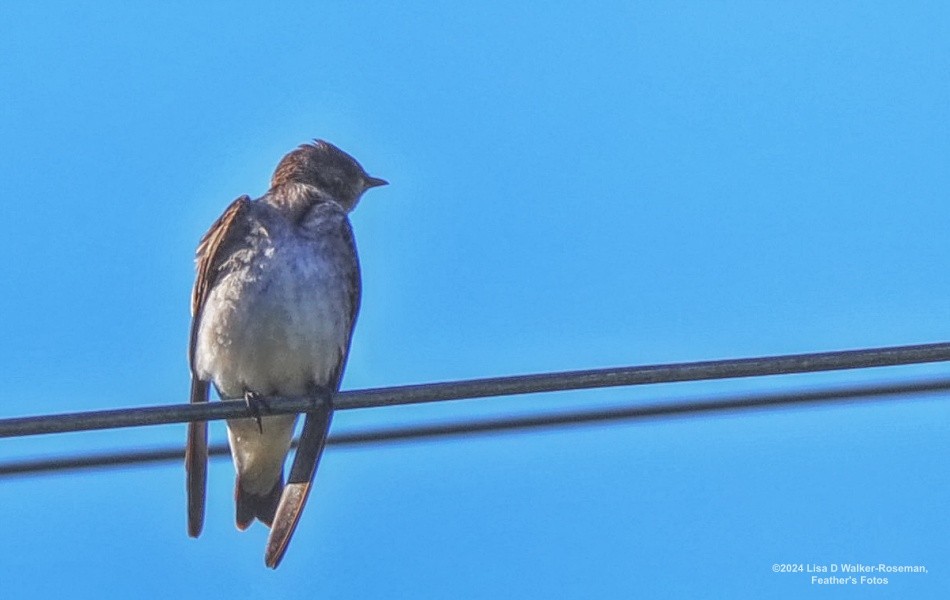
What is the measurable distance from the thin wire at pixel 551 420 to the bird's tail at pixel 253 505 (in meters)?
2.42

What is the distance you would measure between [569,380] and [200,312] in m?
3.52

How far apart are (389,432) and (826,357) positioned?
5.05 feet

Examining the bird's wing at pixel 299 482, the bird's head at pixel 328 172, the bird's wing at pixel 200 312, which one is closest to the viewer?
the bird's wing at pixel 200 312

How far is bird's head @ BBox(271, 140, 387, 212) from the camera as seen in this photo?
9234 millimetres

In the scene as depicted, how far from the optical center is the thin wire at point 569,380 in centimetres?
475

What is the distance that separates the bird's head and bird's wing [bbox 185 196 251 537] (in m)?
1.05

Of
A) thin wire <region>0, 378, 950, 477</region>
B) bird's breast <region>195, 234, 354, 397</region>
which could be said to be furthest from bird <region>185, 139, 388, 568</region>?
thin wire <region>0, 378, 950, 477</region>

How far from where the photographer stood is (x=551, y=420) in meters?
5.25

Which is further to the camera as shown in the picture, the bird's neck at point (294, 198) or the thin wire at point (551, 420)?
the bird's neck at point (294, 198)

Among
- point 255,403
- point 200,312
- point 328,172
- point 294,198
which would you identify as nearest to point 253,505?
point 200,312

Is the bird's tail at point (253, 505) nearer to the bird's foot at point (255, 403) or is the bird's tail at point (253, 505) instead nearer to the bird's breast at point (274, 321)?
the bird's foot at point (255, 403)

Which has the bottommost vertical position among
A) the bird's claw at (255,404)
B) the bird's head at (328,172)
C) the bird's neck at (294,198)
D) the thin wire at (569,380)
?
the thin wire at (569,380)

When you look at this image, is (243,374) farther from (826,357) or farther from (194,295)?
(826,357)

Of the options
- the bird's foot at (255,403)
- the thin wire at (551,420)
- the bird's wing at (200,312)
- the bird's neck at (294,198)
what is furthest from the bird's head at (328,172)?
the thin wire at (551,420)
